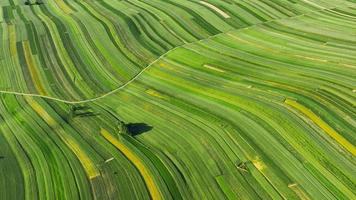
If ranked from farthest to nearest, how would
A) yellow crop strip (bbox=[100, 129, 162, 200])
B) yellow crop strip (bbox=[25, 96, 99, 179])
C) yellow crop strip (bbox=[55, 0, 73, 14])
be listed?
1. yellow crop strip (bbox=[55, 0, 73, 14])
2. yellow crop strip (bbox=[25, 96, 99, 179])
3. yellow crop strip (bbox=[100, 129, 162, 200])

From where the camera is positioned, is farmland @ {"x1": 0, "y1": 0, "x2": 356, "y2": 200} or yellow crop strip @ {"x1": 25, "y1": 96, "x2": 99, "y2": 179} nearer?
farmland @ {"x1": 0, "y1": 0, "x2": 356, "y2": 200}

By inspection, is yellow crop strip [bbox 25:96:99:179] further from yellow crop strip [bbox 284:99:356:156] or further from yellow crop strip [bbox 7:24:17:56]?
yellow crop strip [bbox 284:99:356:156]

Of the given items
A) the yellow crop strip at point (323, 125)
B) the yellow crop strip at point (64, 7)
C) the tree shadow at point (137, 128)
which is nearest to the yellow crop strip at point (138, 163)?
the tree shadow at point (137, 128)

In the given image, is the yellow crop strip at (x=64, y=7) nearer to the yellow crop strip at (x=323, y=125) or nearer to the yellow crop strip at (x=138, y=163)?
the yellow crop strip at (x=138, y=163)

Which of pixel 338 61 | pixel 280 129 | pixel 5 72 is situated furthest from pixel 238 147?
pixel 5 72

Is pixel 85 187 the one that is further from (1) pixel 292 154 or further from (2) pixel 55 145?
(1) pixel 292 154

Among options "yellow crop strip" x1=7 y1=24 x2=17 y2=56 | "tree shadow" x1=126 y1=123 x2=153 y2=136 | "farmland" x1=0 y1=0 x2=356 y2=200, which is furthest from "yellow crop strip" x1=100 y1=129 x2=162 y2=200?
"yellow crop strip" x1=7 y1=24 x2=17 y2=56
